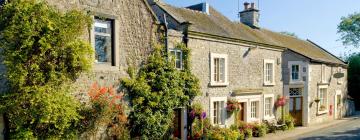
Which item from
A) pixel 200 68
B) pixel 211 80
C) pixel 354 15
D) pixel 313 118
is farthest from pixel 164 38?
pixel 354 15

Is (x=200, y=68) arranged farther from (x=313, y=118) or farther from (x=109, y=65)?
(x=313, y=118)

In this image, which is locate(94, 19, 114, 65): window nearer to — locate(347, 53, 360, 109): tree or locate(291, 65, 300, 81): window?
locate(291, 65, 300, 81): window

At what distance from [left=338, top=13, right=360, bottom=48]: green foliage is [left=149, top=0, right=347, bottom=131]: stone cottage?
23736mm

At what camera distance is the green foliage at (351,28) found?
4812cm

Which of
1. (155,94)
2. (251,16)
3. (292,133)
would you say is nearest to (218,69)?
(155,94)

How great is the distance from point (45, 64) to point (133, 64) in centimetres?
373

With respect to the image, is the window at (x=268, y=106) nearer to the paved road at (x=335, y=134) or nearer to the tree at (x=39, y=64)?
the paved road at (x=335, y=134)

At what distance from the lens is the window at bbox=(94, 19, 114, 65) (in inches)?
450

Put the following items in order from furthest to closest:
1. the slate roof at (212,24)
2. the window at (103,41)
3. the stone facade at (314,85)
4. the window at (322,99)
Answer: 1. the window at (322,99)
2. the stone facade at (314,85)
3. the slate roof at (212,24)
4. the window at (103,41)

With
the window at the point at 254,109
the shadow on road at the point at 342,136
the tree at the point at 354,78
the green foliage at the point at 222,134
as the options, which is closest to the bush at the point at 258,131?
the window at the point at 254,109

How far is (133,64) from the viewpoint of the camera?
41.5ft

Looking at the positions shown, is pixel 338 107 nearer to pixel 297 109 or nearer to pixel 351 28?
pixel 297 109

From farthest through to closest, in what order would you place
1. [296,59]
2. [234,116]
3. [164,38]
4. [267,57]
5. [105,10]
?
[296,59] < [267,57] < [234,116] < [164,38] < [105,10]

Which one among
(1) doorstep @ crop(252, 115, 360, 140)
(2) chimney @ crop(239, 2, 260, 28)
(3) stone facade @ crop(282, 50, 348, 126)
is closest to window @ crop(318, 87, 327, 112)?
(3) stone facade @ crop(282, 50, 348, 126)
